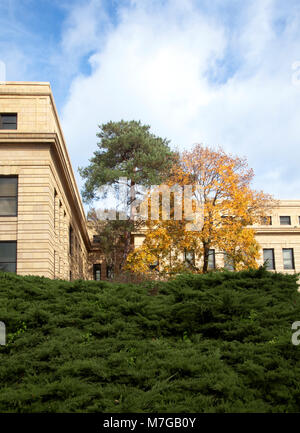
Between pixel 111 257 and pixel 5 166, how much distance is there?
22463mm

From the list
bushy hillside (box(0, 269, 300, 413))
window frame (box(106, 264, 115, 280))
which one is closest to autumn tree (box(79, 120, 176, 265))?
window frame (box(106, 264, 115, 280))

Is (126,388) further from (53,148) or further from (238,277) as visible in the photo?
(53,148)

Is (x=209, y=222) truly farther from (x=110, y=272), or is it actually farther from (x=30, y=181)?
(x=110, y=272)

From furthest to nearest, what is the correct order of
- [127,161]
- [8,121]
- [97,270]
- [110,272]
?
[97,270] → [110,272] → [127,161] → [8,121]

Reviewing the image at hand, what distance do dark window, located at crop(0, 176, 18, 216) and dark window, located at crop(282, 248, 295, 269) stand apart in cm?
3621

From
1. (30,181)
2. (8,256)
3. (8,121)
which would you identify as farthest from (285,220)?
(8,256)

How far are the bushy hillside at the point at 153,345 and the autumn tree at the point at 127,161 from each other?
2376 centimetres

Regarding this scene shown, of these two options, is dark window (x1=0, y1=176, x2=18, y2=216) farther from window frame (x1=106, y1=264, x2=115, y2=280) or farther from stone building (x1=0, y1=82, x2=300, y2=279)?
window frame (x1=106, y1=264, x2=115, y2=280)

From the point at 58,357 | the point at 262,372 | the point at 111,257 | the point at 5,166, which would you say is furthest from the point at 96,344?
the point at 111,257

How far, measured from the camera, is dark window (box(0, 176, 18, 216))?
77.8 ft

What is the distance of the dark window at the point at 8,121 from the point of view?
25094mm

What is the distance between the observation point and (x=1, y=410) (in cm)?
692

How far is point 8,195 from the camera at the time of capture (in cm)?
2389

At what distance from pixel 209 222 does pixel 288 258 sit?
102 ft
